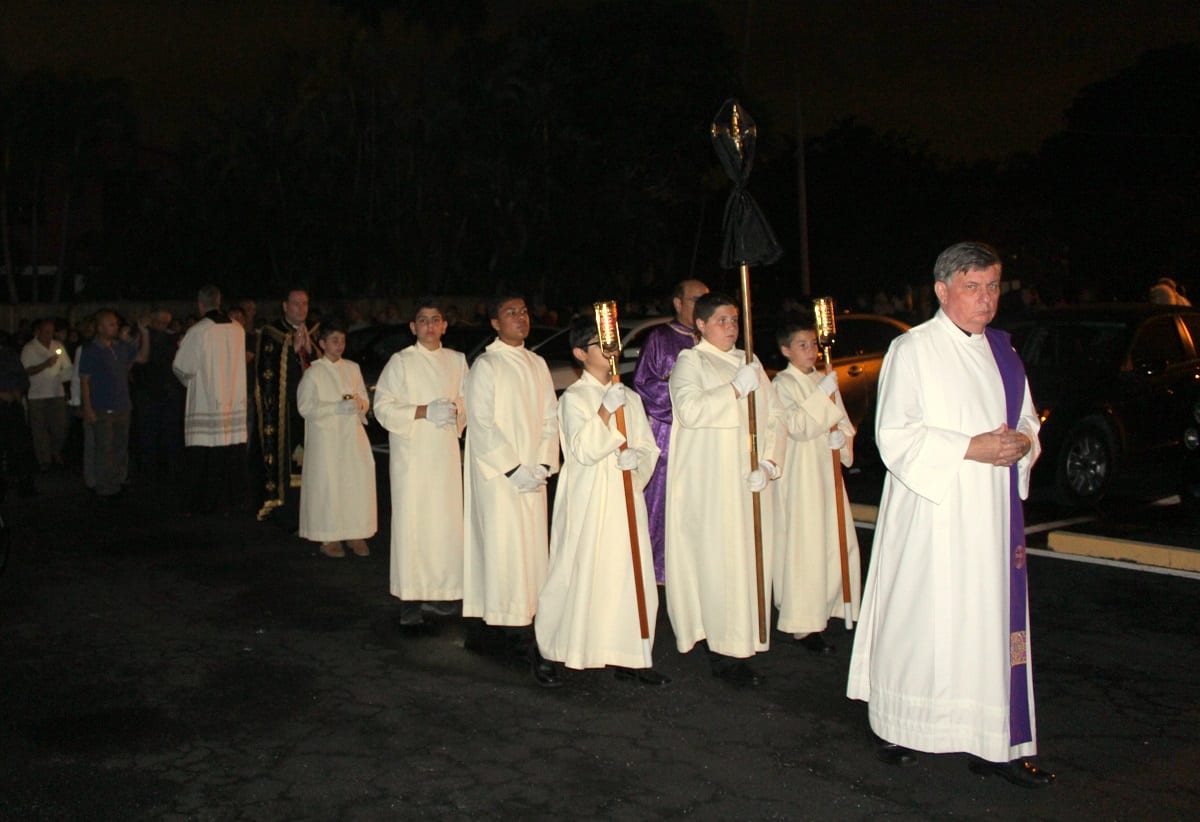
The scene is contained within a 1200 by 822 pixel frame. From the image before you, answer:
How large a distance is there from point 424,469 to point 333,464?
2.03m

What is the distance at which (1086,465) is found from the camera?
11.5 m

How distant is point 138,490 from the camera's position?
13.3m

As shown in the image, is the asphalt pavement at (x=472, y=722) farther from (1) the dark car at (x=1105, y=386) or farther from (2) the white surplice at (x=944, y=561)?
(1) the dark car at (x=1105, y=386)

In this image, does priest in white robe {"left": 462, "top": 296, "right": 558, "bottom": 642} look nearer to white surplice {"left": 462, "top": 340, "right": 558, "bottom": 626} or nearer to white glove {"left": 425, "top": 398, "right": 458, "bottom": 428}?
white surplice {"left": 462, "top": 340, "right": 558, "bottom": 626}

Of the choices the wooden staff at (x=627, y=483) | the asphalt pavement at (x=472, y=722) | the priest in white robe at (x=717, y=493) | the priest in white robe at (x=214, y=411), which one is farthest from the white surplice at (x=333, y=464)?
the wooden staff at (x=627, y=483)

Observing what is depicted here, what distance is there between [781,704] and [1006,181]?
4612cm

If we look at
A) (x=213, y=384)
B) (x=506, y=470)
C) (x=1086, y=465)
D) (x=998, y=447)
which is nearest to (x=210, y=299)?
(x=213, y=384)

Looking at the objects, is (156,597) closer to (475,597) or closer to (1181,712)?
(475,597)

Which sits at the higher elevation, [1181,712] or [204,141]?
[204,141]

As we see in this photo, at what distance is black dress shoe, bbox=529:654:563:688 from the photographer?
21.4 ft

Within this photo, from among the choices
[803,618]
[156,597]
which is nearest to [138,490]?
[156,597]

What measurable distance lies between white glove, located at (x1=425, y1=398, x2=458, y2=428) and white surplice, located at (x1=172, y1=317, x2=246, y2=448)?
15.5 feet

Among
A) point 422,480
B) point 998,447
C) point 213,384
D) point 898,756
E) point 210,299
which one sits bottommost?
point 898,756

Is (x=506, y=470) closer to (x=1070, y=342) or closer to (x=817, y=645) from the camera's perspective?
(x=817, y=645)
